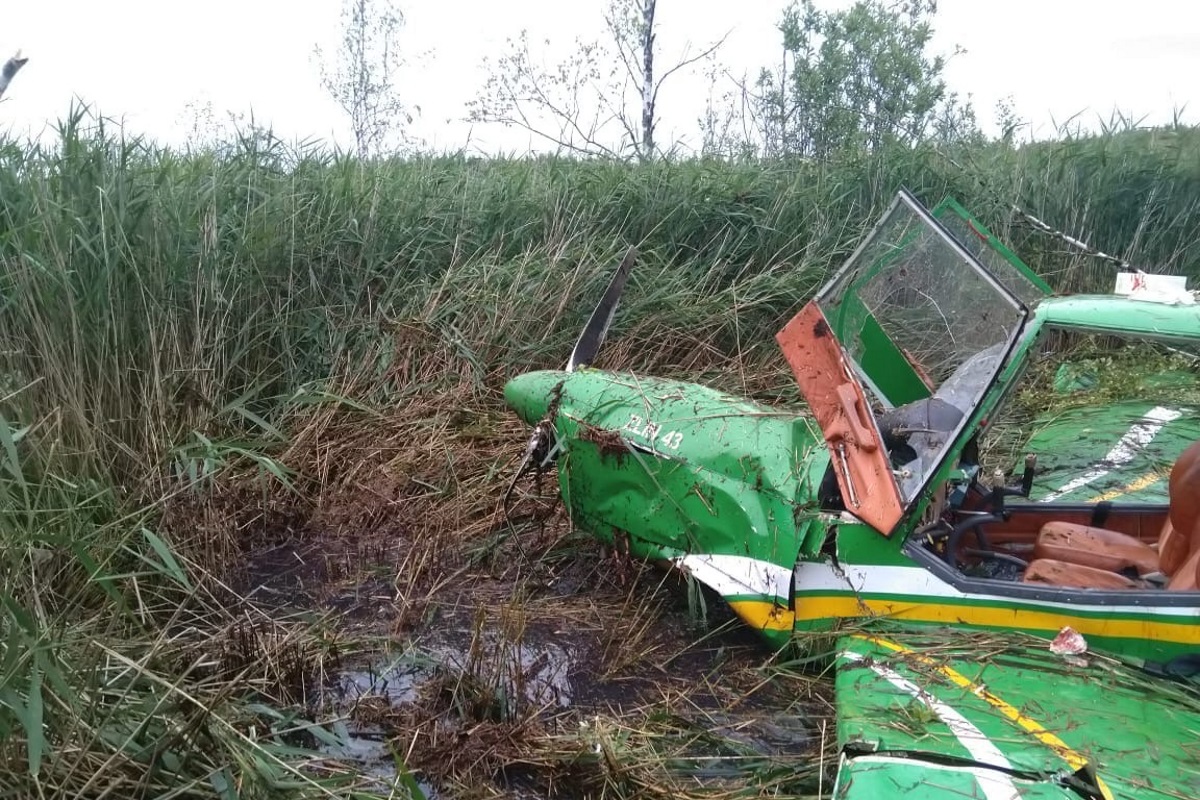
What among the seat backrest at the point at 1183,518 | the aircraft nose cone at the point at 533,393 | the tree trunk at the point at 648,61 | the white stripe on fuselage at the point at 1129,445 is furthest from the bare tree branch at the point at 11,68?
the tree trunk at the point at 648,61

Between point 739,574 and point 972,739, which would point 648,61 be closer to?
point 739,574

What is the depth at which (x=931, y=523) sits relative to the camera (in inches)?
126

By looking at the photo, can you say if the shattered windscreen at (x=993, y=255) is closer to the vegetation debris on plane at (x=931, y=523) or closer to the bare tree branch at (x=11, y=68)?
the vegetation debris on plane at (x=931, y=523)

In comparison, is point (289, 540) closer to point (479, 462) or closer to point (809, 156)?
point (479, 462)

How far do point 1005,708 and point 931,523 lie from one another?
2.45ft

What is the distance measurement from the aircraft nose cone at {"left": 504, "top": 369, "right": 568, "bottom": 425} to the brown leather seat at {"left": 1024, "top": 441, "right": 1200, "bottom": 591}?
2.12 m

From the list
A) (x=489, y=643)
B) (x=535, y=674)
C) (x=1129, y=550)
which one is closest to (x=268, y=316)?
(x=489, y=643)

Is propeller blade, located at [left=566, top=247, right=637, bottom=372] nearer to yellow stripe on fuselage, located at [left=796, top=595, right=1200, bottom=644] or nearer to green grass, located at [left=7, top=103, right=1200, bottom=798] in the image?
green grass, located at [left=7, top=103, right=1200, bottom=798]

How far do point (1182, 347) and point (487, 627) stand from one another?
2713mm

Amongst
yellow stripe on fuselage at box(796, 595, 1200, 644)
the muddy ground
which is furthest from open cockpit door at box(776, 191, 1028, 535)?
the muddy ground

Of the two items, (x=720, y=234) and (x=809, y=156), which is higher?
(x=809, y=156)

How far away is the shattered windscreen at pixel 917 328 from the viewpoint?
3.05 meters

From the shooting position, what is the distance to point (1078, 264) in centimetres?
744

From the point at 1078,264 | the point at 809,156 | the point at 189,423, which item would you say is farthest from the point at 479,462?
the point at 1078,264
